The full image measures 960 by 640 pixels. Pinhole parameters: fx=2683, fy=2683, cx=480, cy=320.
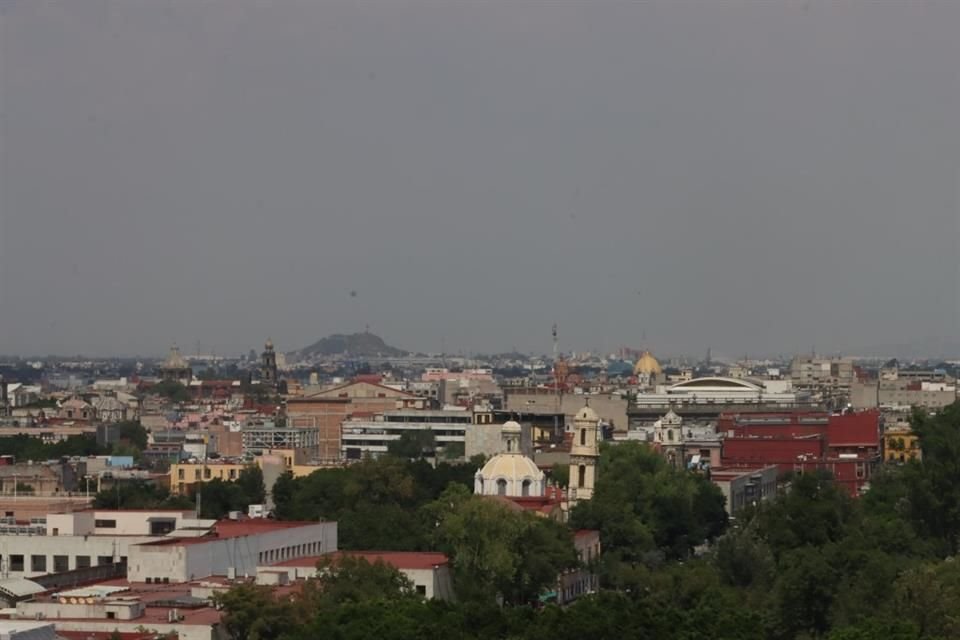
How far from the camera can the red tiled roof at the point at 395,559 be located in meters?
62.8

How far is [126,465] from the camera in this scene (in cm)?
11281

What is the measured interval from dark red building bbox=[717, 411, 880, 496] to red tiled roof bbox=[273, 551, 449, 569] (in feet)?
168

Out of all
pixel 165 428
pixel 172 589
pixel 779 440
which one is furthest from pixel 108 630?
pixel 165 428

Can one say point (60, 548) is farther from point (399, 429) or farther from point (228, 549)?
point (399, 429)

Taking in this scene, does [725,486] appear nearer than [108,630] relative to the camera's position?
No

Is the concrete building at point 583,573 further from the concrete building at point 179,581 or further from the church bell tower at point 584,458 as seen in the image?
the church bell tower at point 584,458

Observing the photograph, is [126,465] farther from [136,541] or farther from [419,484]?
[136,541]

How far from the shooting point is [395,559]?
65688mm

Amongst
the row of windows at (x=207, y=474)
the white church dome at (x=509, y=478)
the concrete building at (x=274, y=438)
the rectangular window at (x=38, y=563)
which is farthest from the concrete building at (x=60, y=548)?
the concrete building at (x=274, y=438)

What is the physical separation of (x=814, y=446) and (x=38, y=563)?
6727 cm

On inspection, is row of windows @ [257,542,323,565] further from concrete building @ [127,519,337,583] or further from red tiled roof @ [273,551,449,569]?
red tiled roof @ [273,551,449,569]

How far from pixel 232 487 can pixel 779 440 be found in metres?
41.9

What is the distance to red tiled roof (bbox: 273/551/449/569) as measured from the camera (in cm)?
6275


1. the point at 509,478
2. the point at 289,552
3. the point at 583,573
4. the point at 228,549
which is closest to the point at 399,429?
the point at 509,478
